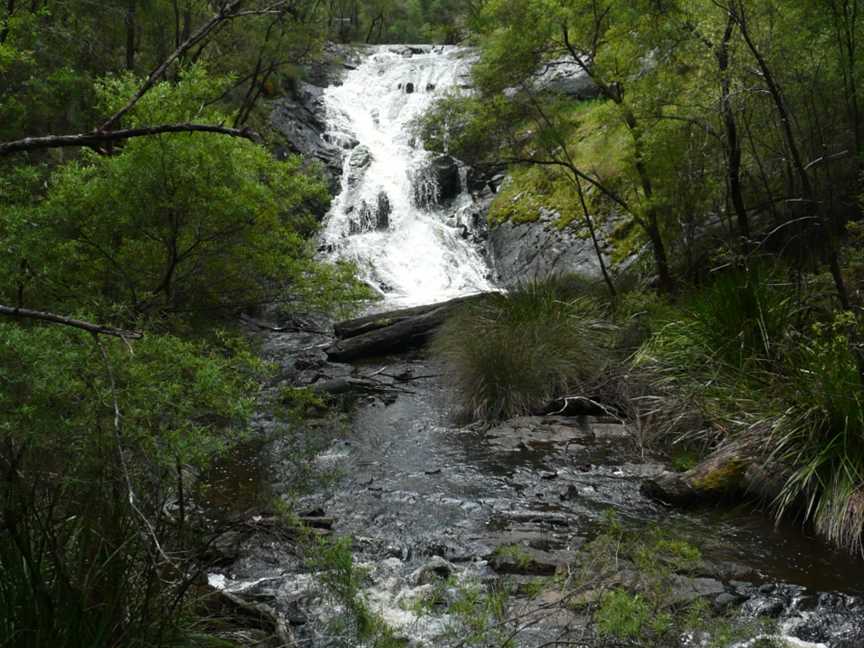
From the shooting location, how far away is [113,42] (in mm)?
14680

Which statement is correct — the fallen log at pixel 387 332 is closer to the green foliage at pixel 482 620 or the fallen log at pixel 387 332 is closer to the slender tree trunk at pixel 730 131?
the slender tree trunk at pixel 730 131

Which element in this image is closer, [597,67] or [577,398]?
[577,398]

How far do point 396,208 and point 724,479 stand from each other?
15.9 m

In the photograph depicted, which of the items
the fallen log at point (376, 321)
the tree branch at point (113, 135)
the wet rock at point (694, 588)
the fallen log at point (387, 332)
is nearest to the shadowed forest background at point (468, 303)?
the tree branch at point (113, 135)

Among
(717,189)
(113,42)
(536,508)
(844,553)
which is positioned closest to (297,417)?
(536,508)

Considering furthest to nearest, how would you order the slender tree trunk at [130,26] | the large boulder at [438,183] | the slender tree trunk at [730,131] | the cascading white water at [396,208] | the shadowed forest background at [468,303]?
the large boulder at [438,183] → the cascading white water at [396,208] → the slender tree trunk at [130,26] → the slender tree trunk at [730,131] → the shadowed forest background at [468,303]

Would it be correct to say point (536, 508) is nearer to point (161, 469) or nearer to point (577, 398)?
point (577, 398)

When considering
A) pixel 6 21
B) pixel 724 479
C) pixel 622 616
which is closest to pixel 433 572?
pixel 622 616

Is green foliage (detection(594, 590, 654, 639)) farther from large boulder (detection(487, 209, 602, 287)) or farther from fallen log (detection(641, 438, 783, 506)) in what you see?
large boulder (detection(487, 209, 602, 287))

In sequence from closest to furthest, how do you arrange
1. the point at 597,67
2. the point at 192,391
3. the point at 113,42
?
the point at 192,391 → the point at 597,67 → the point at 113,42

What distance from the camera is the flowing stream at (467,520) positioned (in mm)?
4785

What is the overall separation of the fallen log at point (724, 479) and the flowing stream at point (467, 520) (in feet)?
0.63

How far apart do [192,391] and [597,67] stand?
29.9ft

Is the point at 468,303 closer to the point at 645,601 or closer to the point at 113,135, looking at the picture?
the point at 645,601
